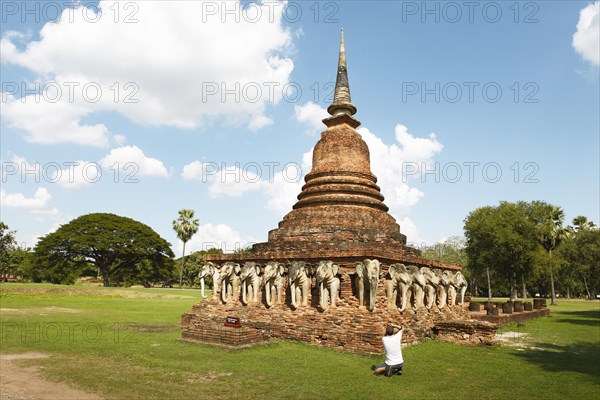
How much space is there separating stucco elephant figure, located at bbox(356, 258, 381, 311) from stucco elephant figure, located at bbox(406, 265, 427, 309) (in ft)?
6.05

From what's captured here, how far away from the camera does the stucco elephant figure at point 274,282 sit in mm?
12602

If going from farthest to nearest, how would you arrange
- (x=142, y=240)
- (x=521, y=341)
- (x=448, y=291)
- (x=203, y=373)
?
(x=142, y=240) < (x=448, y=291) < (x=521, y=341) < (x=203, y=373)

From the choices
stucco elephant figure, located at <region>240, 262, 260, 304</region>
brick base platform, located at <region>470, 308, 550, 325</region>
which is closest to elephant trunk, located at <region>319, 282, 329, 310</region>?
stucco elephant figure, located at <region>240, 262, 260, 304</region>

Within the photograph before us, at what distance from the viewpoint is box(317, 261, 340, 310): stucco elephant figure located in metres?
11.3

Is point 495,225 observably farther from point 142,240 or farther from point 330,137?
point 142,240

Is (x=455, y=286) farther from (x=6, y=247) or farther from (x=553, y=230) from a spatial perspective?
(x=6, y=247)

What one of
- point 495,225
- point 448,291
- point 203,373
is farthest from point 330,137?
point 495,225

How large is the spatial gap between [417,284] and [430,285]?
1.36 meters

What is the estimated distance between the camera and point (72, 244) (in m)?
44.8

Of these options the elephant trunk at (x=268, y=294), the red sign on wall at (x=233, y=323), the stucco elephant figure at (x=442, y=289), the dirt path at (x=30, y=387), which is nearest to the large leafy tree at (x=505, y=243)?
the stucco elephant figure at (x=442, y=289)

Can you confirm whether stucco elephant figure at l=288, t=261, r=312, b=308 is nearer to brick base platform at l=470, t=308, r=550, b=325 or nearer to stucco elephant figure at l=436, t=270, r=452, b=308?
stucco elephant figure at l=436, t=270, r=452, b=308

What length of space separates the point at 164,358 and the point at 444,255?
6139 centimetres

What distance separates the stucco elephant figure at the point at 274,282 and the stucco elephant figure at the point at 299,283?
2.05ft

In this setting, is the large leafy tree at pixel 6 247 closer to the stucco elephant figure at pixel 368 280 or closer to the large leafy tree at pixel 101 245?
the large leafy tree at pixel 101 245
